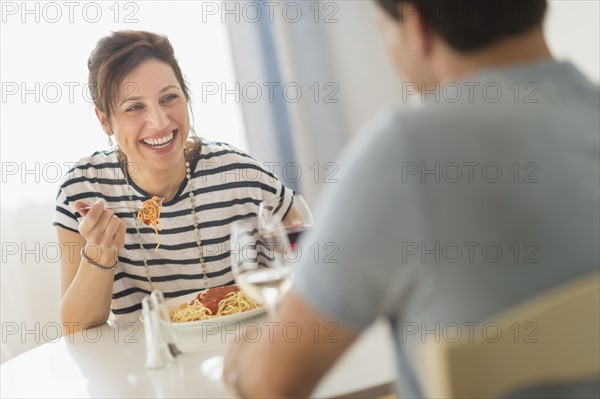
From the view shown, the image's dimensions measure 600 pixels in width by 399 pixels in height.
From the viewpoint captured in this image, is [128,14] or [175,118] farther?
[128,14]

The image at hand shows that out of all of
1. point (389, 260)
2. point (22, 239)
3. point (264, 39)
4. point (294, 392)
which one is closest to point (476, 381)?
point (389, 260)

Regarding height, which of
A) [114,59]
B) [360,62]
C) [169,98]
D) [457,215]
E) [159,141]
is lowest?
[457,215]

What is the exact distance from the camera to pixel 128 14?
10.0 ft

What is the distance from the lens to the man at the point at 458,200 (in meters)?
0.69

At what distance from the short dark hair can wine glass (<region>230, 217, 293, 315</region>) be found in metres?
0.45

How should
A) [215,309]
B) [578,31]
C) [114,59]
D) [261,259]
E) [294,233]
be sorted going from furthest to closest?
[578,31] → [114,59] → [215,309] → [294,233] → [261,259]

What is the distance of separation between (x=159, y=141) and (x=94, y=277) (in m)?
0.46

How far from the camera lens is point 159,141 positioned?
2.06 meters

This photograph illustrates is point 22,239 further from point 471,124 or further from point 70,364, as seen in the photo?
point 471,124

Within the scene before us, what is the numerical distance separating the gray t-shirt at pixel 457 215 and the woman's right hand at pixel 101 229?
1.04 m

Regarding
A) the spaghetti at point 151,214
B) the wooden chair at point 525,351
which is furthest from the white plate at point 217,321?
the wooden chair at point 525,351

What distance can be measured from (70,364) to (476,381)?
3.04 ft

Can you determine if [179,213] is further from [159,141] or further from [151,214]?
[159,141]

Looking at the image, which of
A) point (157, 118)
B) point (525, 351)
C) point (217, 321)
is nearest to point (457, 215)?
point (525, 351)
